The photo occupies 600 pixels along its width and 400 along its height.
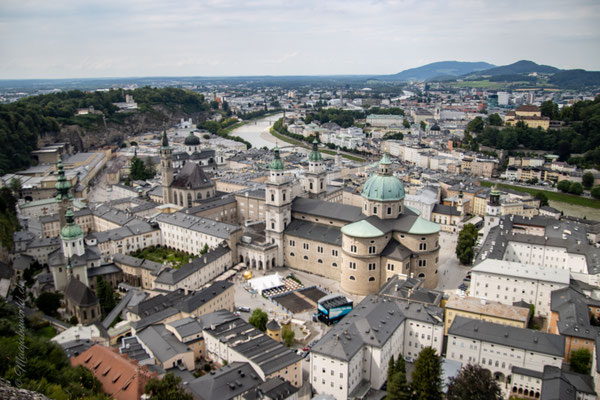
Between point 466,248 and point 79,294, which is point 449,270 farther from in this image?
point 79,294

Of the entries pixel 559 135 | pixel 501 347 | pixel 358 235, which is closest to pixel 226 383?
pixel 501 347

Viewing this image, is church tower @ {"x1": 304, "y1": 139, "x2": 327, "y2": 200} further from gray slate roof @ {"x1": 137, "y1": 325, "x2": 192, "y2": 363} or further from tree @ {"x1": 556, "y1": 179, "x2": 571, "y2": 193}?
tree @ {"x1": 556, "y1": 179, "x2": 571, "y2": 193}

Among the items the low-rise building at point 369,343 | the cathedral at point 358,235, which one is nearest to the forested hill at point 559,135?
the cathedral at point 358,235

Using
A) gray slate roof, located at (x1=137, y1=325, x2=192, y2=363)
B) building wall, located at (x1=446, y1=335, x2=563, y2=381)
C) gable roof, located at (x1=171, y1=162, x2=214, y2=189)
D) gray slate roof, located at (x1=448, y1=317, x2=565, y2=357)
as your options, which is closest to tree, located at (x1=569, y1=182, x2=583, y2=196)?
gray slate roof, located at (x1=448, y1=317, x2=565, y2=357)

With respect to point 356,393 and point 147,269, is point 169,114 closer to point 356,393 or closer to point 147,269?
point 147,269

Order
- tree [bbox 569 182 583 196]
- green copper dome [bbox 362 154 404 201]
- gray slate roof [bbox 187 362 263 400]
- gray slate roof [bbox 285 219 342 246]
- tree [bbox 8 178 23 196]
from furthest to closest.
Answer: tree [bbox 569 182 583 196] → tree [bbox 8 178 23 196] → gray slate roof [bbox 285 219 342 246] → green copper dome [bbox 362 154 404 201] → gray slate roof [bbox 187 362 263 400]

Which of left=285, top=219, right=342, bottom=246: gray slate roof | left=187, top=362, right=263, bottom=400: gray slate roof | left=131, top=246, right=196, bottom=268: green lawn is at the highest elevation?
left=285, top=219, right=342, bottom=246: gray slate roof

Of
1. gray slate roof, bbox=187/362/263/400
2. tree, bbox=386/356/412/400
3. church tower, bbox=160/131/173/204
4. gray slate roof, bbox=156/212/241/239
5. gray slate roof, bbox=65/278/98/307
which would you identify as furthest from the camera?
church tower, bbox=160/131/173/204
